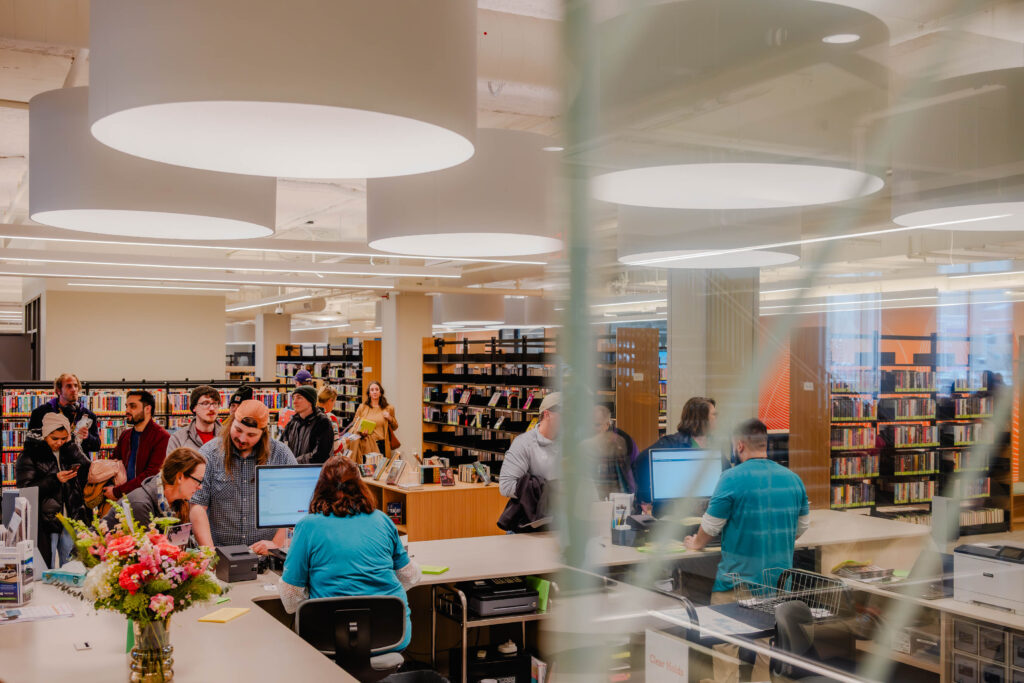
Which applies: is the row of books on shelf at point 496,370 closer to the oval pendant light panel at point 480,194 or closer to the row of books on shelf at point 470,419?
the row of books on shelf at point 470,419

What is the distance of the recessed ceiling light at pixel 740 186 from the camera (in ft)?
1.49

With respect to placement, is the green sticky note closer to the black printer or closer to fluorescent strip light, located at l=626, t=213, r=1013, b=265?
the black printer

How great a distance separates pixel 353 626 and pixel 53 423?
3.76 m

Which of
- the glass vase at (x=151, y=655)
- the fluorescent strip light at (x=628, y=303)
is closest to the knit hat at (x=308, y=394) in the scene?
the glass vase at (x=151, y=655)

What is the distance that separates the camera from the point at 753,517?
47 cm

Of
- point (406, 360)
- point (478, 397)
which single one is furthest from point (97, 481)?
point (406, 360)

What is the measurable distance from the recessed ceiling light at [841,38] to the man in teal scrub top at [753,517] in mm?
202

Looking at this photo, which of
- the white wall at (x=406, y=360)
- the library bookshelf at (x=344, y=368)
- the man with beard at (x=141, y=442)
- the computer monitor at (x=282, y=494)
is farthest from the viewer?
the library bookshelf at (x=344, y=368)

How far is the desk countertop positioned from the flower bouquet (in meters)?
0.13

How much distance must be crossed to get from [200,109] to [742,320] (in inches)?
74.9

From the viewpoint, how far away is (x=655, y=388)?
483mm

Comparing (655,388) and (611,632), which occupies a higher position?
(655,388)

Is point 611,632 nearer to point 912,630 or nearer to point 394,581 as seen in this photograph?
point 912,630

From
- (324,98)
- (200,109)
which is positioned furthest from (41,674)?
(324,98)
